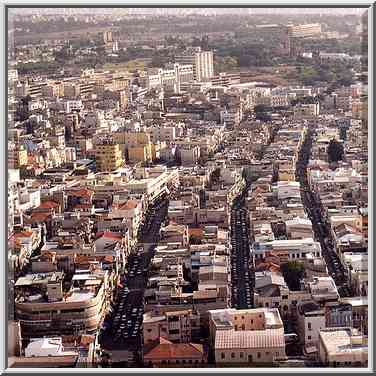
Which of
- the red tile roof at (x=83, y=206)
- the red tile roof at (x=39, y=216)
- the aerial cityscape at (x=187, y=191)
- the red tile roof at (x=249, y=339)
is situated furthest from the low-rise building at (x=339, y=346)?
the red tile roof at (x=83, y=206)

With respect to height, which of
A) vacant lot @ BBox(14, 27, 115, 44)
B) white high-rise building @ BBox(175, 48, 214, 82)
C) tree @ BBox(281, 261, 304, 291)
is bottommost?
tree @ BBox(281, 261, 304, 291)

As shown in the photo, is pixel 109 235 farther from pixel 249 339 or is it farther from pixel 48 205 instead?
pixel 249 339

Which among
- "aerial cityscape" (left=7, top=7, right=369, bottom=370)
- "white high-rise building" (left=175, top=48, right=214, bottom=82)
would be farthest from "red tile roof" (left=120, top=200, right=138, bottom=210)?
"white high-rise building" (left=175, top=48, right=214, bottom=82)

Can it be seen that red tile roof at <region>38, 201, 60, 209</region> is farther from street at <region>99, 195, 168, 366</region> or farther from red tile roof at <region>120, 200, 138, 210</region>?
street at <region>99, 195, 168, 366</region>

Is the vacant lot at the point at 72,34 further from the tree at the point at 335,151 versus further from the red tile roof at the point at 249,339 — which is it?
the red tile roof at the point at 249,339

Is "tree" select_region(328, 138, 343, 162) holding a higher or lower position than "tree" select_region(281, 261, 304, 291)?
higher
